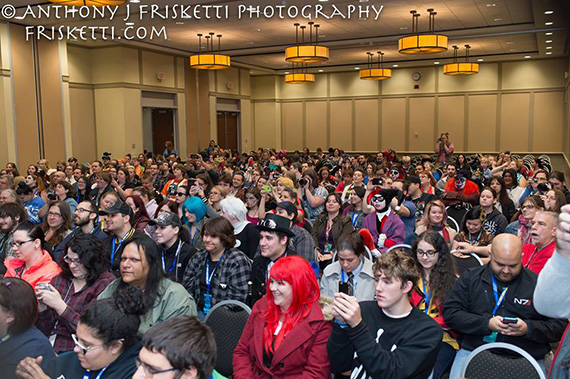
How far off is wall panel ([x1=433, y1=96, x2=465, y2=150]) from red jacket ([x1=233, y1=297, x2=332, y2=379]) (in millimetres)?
22856

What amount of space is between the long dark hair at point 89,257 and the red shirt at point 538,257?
336cm

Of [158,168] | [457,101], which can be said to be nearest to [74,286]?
[158,168]

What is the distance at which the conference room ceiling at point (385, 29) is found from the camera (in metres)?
12.3

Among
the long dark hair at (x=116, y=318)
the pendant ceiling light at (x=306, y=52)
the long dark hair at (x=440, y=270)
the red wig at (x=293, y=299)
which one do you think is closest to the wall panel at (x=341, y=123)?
the pendant ceiling light at (x=306, y=52)

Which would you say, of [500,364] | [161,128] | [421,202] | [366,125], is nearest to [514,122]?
[366,125]

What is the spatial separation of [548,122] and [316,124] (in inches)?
430

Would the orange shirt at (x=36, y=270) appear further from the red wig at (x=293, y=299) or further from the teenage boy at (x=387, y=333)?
the teenage boy at (x=387, y=333)

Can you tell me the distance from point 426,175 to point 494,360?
6.59m

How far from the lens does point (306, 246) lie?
5.09 meters

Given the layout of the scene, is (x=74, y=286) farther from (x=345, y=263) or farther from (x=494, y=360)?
(x=494, y=360)

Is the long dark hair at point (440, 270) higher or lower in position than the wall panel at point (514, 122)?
lower

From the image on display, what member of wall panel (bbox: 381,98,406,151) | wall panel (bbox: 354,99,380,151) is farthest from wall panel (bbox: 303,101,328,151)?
wall panel (bbox: 381,98,406,151)

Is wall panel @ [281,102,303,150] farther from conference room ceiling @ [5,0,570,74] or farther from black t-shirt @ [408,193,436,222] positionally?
black t-shirt @ [408,193,436,222]

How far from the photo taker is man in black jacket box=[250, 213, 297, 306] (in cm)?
411
